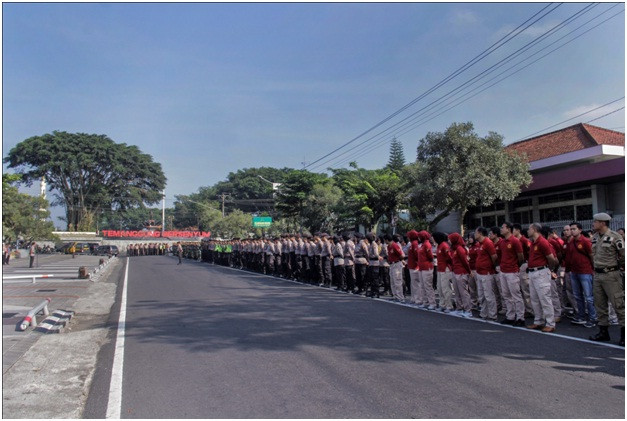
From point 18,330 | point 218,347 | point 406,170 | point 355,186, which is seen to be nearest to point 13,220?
point 355,186

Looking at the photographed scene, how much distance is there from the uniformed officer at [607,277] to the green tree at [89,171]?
210 ft

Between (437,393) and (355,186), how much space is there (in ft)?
70.8

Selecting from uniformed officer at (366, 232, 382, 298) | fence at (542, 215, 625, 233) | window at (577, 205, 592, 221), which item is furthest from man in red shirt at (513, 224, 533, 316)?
window at (577, 205, 592, 221)

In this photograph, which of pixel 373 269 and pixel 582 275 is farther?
pixel 373 269

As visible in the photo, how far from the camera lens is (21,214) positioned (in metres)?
37.4

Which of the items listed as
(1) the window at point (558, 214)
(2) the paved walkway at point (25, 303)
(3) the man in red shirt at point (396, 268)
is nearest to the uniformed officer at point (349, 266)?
(3) the man in red shirt at point (396, 268)

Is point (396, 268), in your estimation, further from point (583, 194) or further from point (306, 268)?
point (583, 194)

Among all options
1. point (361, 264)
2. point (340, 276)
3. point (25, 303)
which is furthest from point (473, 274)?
point (25, 303)

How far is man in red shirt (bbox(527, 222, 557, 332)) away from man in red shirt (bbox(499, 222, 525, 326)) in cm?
28

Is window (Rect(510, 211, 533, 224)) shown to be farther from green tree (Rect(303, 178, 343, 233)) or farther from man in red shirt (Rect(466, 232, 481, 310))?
man in red shirt (Rect(466, 232, 481, 310))

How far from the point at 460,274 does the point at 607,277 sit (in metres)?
3.15

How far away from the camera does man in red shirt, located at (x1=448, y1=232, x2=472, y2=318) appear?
1005 cm

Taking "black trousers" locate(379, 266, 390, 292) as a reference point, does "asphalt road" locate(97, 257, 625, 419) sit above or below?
below

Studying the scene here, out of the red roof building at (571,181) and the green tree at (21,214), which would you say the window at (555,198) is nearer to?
the red roof building at (571,181)
